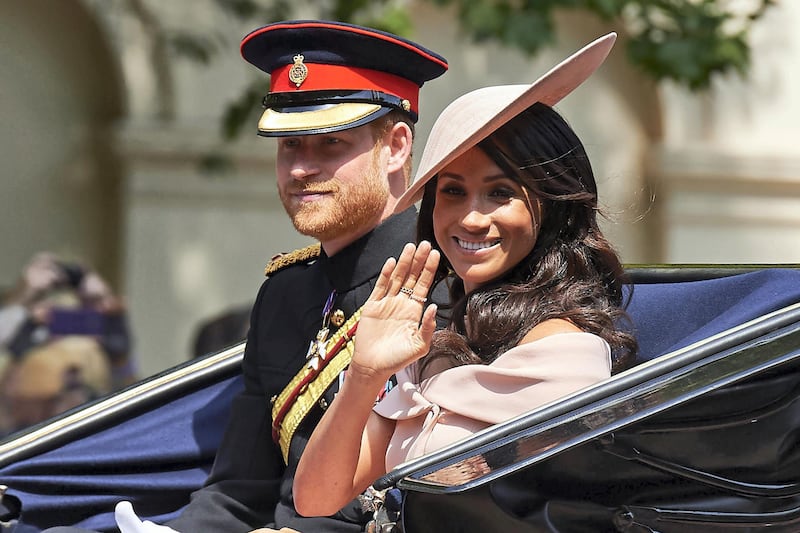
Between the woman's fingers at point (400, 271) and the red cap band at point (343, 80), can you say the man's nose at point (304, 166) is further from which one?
the woman's fingers at point (400, 271)

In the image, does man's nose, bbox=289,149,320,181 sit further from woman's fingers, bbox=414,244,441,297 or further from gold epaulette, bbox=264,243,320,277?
woman's fingers, bbox=414,244,441,297

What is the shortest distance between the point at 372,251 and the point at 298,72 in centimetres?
41

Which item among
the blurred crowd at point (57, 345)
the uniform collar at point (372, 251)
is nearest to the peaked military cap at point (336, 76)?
the uniform collar at point (372, 251)

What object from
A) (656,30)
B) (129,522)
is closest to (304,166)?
(129,522)

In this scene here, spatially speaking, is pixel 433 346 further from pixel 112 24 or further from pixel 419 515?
pixel 112 24

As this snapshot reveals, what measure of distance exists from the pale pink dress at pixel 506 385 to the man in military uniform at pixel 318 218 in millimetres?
497

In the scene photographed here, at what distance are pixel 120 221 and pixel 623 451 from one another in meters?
6.32

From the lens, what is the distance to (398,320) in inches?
96.6

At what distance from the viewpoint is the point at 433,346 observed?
2.67 meters

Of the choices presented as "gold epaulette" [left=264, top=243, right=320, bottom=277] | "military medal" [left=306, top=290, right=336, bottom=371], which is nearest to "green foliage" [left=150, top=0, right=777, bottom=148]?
"gold epaulette" [left=264, top=243, right=320, bottom=277]

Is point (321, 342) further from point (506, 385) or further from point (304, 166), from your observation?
point (506, 385)

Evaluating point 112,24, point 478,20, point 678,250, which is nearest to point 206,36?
Answer: point 112,24

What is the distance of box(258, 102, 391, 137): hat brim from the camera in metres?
3.06

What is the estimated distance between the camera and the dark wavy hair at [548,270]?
2.59 m
